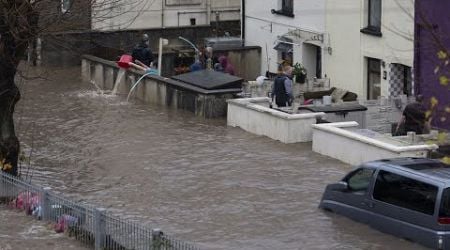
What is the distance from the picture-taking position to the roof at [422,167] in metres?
15.4

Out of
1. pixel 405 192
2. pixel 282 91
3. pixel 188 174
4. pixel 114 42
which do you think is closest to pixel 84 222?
pixel 405 192

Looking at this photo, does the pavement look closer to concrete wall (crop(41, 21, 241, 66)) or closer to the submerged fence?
the submerged fence

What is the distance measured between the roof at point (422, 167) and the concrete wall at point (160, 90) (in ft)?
40.8

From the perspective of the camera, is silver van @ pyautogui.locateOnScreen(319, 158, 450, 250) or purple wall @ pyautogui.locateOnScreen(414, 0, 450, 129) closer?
silver van @ pyautogui.locateOnScreen(319, 158, 450, 250)

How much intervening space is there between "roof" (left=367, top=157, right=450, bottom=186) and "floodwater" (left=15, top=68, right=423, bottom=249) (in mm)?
1103

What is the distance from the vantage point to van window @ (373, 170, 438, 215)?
50.0ft

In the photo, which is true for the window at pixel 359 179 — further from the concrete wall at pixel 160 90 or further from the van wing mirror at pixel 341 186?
the concrete wall at pixel 160 90

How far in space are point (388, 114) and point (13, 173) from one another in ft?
33.8

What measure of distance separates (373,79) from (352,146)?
7203mm

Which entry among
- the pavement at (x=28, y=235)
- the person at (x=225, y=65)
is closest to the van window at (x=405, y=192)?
the pavement at (x=28, y=235)

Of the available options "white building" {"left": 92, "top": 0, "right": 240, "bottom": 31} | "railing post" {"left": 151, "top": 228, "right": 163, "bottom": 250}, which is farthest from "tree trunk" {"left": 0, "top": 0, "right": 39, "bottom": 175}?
"white building" {"left": 92, "top": 0, "right": 240, "bottom": 31}

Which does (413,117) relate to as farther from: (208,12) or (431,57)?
(208,12)

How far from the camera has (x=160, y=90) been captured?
31250 millimetres

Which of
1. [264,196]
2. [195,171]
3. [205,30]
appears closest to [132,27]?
[205,30]
